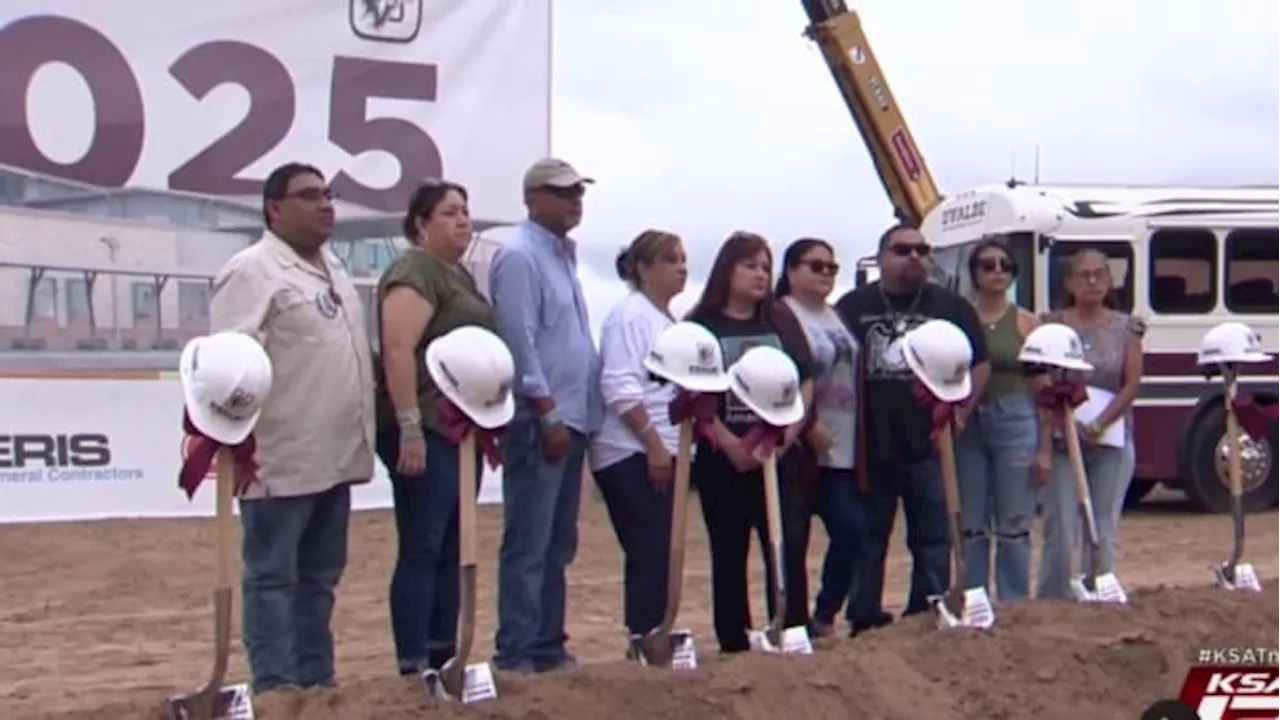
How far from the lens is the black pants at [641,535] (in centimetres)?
661

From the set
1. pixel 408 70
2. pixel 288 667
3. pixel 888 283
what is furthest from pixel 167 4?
pixel 288 667

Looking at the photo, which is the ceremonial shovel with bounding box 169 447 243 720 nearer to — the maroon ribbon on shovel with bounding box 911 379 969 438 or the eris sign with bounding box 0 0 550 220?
the maroon ribbon on shovel with bounding box 911 379 969 438

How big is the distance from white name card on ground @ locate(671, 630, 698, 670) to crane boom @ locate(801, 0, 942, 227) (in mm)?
12955

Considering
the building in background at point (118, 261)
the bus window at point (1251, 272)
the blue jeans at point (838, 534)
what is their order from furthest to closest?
the bus window at point (1251, 272)
the building in background at point (118, 261)
the blue jeans at point (838, 534)

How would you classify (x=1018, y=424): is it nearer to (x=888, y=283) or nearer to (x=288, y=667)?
(x=888, y=283)

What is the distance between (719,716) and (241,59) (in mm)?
7719

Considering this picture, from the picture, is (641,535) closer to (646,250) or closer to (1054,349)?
(646,250)

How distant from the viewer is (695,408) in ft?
19.5

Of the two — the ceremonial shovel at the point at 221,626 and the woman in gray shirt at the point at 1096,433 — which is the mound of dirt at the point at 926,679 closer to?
the ceremonial shovel at the point at 221,626

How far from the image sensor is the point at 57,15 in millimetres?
11523

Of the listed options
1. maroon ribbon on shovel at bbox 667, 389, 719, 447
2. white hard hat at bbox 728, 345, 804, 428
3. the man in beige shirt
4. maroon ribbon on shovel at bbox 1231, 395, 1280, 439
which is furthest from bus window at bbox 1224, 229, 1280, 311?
the man in beige shirt

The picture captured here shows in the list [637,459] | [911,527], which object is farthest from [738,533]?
[911,527]

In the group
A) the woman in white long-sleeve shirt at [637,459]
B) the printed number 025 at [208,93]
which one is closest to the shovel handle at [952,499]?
the woman in white long-sleeve shirt at [637,459]

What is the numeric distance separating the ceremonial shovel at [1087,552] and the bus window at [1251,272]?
8.94 meters
